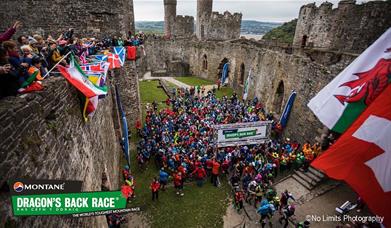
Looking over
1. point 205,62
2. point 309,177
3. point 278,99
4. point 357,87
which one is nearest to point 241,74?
point 205,62

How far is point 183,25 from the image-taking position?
145ft

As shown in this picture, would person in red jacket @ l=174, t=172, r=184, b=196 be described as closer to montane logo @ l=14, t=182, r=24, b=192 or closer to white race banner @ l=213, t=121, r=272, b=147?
white race banner @ l=213, t=121, r=272, b=147

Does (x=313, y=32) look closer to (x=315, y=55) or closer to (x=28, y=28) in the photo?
(x=315, y=55)

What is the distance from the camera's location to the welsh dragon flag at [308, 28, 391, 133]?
5730 millimetres

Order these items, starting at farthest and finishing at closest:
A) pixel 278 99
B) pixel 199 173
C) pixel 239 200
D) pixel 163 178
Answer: pixel 278 99, pixel 199 173, pixel 163 178, pixel 239 200

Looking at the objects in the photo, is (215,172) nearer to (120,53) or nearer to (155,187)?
(155,187)

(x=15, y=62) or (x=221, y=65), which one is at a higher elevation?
(x=15, y=62)

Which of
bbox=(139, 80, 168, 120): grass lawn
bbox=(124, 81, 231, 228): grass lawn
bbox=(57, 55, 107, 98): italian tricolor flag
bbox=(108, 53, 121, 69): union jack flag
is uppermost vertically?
bbox=(57, 55, 107, 98): italian tricolor flag

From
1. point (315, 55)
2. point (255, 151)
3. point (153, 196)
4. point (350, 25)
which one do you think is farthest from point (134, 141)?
point (350, 25)

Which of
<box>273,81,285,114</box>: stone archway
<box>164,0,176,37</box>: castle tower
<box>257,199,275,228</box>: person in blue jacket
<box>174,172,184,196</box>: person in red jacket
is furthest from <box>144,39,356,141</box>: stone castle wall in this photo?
<box>174,172,184,196</box>: person in red jacket

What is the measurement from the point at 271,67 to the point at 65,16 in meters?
15.5

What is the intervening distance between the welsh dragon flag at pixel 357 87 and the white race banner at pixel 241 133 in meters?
5.54

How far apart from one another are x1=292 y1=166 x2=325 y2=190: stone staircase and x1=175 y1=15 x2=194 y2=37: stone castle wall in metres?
36.7

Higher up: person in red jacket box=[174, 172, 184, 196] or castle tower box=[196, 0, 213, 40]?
castle tower box=[196, 0, 213, 40]
